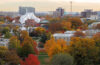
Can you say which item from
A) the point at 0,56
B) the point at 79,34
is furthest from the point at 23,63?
the point at 79,34

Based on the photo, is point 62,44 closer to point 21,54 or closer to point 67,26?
point 21,54

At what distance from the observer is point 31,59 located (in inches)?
295

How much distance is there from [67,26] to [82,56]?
1218 cm

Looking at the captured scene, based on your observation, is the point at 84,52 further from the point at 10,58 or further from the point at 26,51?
the point at 10,58

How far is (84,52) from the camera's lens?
8.35m

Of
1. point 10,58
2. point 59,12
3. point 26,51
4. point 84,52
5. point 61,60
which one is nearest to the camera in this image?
point 61,60

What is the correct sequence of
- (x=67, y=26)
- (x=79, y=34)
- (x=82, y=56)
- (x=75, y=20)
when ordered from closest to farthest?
(x=82, y=56) → (x=79, y=34) → (x=67, y=26) → (x=75, y=20)

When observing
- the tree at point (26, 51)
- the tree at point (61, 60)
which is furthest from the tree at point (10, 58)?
the tree at point (26, 51)

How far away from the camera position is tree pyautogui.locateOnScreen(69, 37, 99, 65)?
Answer: 832 centimetres

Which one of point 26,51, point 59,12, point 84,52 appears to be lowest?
point 59,12

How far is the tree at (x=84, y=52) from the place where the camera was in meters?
8.32

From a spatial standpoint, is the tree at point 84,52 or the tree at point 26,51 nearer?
the tree at point 84,52

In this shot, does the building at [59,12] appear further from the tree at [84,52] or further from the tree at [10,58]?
the tree at [10,58]

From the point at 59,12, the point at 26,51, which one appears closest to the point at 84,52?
the point at 26,51
